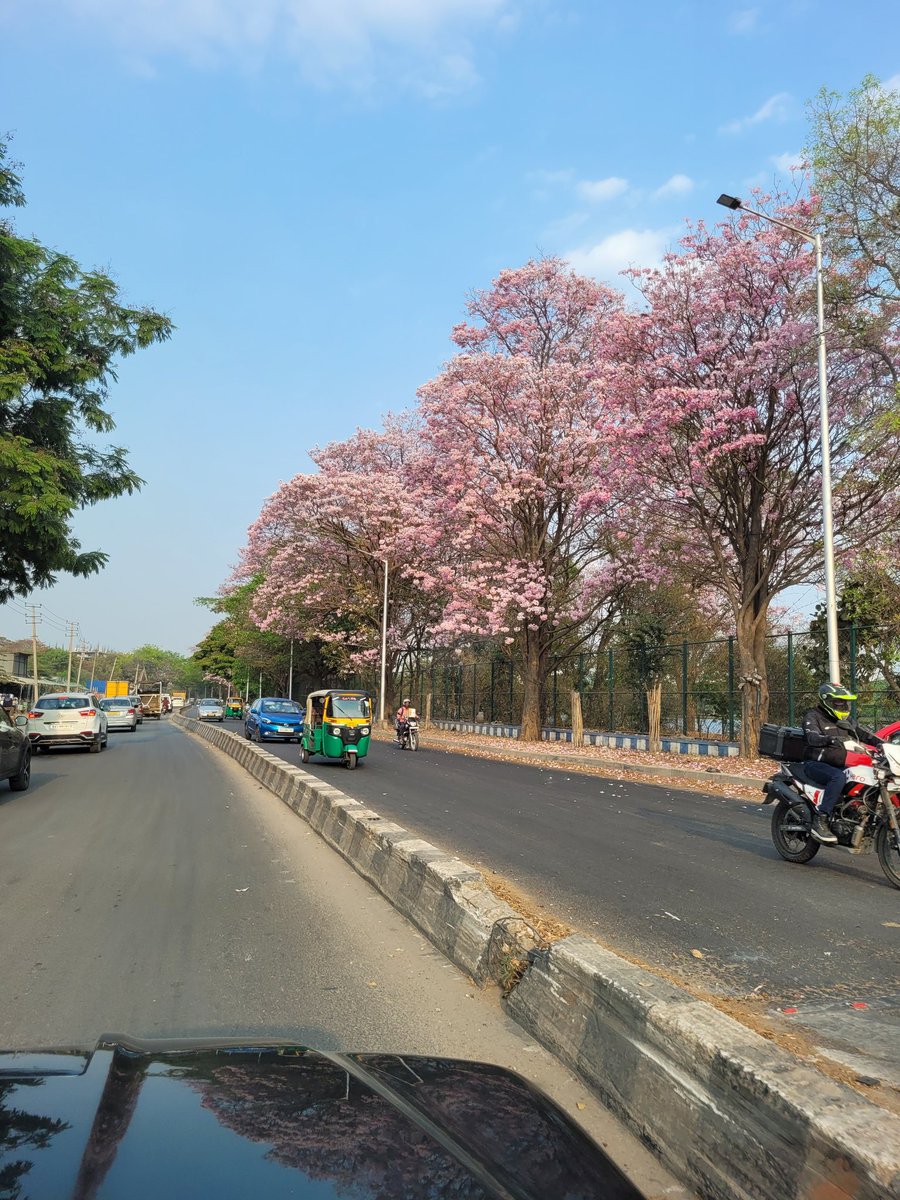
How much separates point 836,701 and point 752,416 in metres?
12.2

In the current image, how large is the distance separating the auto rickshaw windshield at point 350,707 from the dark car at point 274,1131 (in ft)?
56.6

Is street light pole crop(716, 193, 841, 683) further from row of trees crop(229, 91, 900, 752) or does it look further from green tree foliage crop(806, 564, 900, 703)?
green tree foliage crop(806, 564, 900, 703)

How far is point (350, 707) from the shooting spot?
20.0 m

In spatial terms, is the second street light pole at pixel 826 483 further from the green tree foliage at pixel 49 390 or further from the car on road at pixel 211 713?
the car on road at pixel 211 713

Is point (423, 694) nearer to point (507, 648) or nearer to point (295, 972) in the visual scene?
point (507, 648)

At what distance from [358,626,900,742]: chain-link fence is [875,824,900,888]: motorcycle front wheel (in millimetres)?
13367

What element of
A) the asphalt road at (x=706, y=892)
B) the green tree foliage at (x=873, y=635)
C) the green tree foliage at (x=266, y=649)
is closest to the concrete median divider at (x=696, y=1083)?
the asphalt road at (x=706, y=892)

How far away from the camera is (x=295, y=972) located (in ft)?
17.7

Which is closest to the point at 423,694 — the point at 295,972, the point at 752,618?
the point at 752,618

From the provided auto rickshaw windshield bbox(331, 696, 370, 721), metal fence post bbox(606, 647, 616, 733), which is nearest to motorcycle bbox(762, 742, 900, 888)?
auto rickshaw windshield bbox(331, 696, 370, 721)

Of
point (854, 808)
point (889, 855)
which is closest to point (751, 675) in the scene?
point (854, 808)

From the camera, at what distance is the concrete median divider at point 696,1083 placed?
2.51 metres

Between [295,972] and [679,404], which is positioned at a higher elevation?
[679,404]

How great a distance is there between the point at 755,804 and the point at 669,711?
40.6 feet
